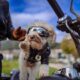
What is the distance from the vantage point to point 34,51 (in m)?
0.93

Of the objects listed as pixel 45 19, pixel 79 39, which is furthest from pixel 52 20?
pixel 79 39

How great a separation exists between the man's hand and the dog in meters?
0.02

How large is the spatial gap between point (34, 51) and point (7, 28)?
0.14m

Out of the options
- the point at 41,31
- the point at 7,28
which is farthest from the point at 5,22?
the point at 41,31

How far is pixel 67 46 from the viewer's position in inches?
45.3

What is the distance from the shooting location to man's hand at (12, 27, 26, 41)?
96 centimetres

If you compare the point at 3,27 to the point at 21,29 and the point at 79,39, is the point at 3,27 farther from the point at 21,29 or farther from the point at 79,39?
the point at 79,39

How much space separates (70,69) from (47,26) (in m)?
0.15

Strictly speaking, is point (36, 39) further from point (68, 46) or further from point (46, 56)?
point (68, 46)

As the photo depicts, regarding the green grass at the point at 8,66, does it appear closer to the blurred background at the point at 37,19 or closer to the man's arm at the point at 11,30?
the blurred background at the point at 37,19

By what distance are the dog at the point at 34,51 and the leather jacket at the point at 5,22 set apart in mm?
90

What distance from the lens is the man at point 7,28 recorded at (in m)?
0.97

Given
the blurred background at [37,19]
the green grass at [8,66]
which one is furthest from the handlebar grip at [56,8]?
the green grass at [8,66]

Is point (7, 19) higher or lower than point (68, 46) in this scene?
higher
